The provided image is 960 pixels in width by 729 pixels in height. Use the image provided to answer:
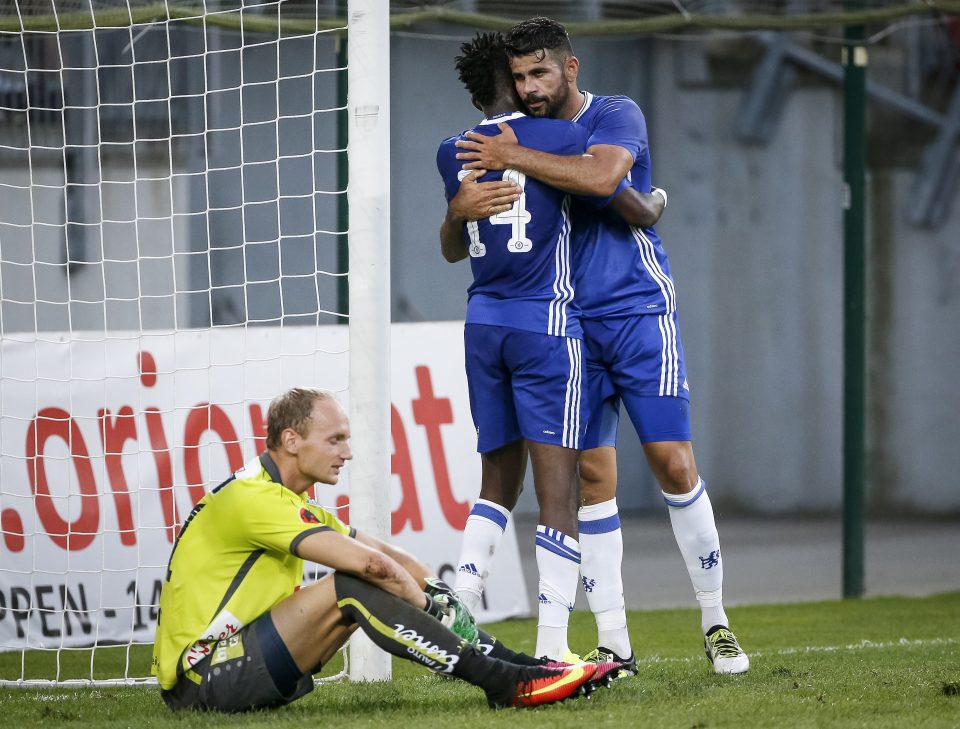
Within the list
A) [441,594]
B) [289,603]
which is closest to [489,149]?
[441,594]

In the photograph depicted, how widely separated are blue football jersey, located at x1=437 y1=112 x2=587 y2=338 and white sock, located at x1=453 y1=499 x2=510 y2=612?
1.94 feet

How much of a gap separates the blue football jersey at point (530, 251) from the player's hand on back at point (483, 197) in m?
0.02

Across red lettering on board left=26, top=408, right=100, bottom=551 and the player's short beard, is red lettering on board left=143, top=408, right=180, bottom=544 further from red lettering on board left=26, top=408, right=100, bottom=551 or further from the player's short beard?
the player's short beard

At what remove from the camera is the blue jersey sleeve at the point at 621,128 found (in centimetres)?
398

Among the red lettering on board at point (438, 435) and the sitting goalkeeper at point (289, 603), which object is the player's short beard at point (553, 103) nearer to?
the sitting goalkeeper at point (289, 603)

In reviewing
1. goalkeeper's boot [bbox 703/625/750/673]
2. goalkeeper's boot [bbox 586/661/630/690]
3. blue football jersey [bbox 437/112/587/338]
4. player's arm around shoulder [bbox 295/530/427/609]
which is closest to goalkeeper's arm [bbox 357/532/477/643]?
player's arm around shoulder [bbox 295/530/427/609]

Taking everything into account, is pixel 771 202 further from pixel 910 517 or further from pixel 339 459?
pixel 339 459

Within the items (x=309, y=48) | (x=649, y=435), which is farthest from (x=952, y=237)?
(x=649, y=435)

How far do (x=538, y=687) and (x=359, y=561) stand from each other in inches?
22.4

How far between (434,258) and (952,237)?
178 inches

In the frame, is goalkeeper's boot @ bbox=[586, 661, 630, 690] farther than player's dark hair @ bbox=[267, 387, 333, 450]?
Yes

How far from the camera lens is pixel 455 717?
3.30 metres

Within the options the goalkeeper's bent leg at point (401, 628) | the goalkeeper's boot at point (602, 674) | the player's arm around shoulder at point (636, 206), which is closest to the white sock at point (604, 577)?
the goalkeeper's boot at point (602, 674)

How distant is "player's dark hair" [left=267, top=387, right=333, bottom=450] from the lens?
3.32 m
